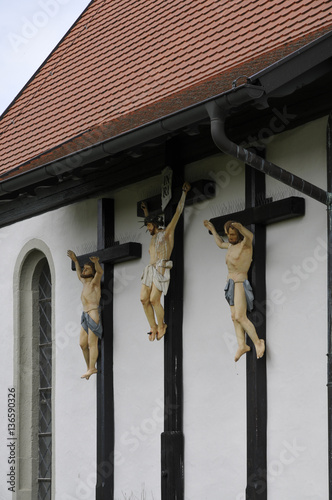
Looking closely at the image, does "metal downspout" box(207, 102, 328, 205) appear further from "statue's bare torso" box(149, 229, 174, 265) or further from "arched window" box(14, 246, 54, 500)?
"arched window" box(14, 246, 54, 500)

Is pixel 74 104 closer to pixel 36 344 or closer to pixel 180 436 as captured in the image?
pixel 36 344

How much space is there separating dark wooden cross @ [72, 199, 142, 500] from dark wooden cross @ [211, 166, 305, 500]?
2.24 meters

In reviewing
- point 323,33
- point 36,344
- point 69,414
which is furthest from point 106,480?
point 323,33

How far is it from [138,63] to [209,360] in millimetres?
3714

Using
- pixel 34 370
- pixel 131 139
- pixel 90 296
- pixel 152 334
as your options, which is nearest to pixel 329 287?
pixel 131 139

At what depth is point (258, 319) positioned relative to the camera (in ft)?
33.7

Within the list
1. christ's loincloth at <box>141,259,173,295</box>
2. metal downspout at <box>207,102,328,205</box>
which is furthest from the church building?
christ's loincloth at <box>141,259,173,295</box>

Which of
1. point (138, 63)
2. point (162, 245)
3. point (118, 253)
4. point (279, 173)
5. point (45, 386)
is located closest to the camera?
point (279, 173)

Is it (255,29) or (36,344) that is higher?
(255,29)

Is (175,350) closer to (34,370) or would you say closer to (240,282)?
(240,282)

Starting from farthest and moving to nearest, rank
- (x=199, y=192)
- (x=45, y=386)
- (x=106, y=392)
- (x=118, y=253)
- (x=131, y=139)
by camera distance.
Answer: (x=45, y=386)
(x=106, y=392)
(x=118, y=253)
(x=199, y=192)
(x=131, y=139)

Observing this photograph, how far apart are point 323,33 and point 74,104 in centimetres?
521

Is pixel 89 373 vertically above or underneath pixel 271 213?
underneath

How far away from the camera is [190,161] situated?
1148 cm
